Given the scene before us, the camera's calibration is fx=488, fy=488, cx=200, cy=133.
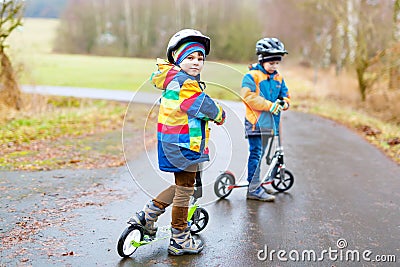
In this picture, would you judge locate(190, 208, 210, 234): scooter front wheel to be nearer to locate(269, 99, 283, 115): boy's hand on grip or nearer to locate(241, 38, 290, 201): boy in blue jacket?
locate(241, 38, 290, 201): boy in blue jacket

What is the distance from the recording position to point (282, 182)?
22.1 feet

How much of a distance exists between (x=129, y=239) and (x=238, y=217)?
1.67m

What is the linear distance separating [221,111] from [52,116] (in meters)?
9.63


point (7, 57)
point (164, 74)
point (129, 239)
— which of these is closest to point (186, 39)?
point (164, 74)

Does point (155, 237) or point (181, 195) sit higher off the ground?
point (181, 195)

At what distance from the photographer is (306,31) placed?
34.3 m

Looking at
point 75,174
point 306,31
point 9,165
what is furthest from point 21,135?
point 306,31

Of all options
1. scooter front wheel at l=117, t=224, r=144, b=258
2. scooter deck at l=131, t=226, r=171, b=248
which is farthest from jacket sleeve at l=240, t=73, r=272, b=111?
scooter front wheel at l=117, t=224, r=144, b=258

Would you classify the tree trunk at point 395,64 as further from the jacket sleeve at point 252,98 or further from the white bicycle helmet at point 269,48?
the jacket sleeve at point 252,98

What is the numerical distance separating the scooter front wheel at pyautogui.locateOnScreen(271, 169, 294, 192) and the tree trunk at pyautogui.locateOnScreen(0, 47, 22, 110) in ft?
29.6

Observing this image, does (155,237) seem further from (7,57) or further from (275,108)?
(7,57)

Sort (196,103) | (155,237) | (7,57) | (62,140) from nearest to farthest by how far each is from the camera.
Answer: (196,103)
(155,237)
(62,140)
(7,57)

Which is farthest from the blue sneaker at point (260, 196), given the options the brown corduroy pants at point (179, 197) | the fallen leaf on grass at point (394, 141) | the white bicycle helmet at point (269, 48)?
the fallen leaf on grass at point (394, 141)

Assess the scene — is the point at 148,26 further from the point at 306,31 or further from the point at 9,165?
the point at 9,165
